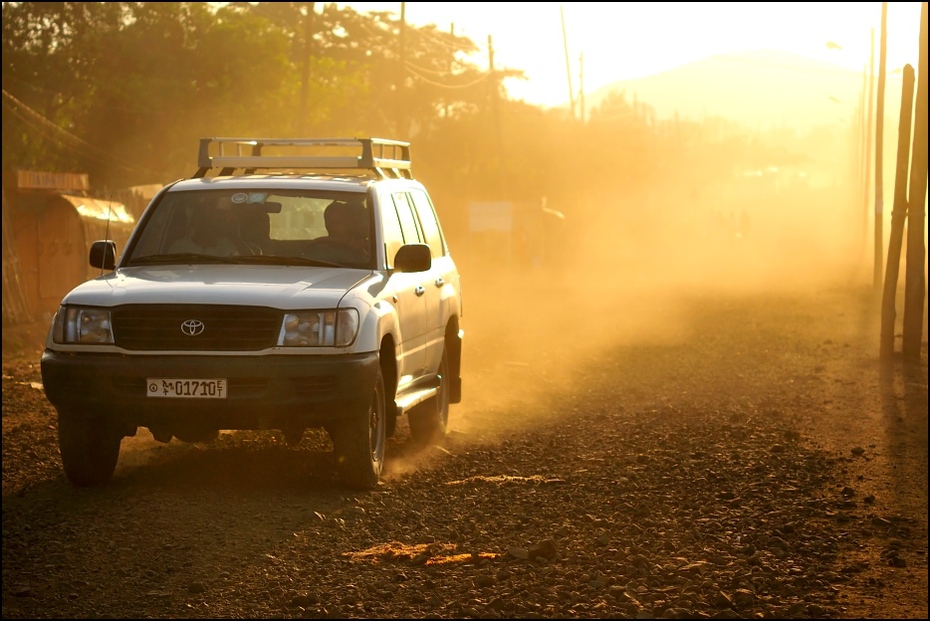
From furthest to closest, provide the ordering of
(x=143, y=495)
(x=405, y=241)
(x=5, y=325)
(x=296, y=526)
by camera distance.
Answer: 1. (x=5, y=325)
2. (x=405, y=241)
3. (x=143, y=495)
4. (x=296, y=526)

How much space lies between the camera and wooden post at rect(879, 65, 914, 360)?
1717cm

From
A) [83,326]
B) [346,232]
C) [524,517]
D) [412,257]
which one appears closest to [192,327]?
[83,326]

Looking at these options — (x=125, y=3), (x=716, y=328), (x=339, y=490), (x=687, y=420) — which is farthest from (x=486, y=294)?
(x=339, y=490)

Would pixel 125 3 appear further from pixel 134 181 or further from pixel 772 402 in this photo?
pixel 772 402

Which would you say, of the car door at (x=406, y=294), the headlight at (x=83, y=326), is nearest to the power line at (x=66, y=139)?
the car door at (x=406, y=294)

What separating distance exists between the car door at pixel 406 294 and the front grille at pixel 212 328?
A: 4.08ft

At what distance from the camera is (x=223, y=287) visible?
25.9 feet

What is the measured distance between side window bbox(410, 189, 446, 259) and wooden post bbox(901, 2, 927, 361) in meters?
7.99

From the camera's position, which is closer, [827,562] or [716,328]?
[827,562]

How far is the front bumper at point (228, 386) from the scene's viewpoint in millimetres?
7656

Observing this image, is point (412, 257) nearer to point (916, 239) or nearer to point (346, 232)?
point (346, 232)

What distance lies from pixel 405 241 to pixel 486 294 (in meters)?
24.2

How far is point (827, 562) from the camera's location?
6672 millimetres

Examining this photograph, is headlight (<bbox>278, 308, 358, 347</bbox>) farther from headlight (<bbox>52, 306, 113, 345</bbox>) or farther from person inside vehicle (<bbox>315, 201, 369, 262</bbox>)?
person inside vehicle (<bbox>315, 201, 369, 262</bbox>)
